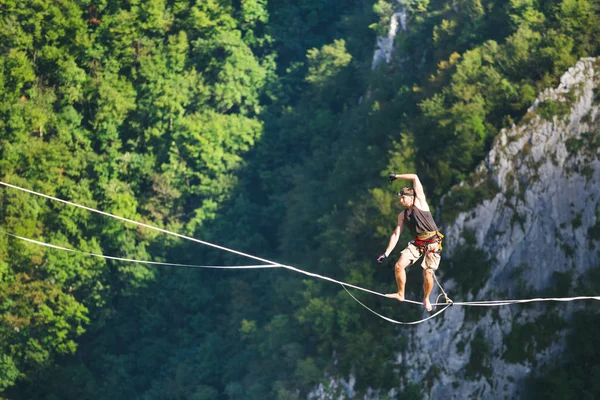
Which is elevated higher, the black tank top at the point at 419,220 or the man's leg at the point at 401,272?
the black tank top at the point at 419,220

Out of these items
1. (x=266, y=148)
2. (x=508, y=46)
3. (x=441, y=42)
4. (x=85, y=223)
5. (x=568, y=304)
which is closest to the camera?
(x=568, y=304)

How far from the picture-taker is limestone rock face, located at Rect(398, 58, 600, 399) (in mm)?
41250

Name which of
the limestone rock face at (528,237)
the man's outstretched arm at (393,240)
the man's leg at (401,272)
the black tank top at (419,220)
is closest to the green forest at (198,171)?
the limestone rock face at (528,237)

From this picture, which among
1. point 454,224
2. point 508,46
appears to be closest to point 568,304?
point 454,224

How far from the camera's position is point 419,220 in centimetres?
2303

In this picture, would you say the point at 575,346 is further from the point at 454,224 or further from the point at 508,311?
the point at 454,224

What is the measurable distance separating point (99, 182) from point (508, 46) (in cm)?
2321

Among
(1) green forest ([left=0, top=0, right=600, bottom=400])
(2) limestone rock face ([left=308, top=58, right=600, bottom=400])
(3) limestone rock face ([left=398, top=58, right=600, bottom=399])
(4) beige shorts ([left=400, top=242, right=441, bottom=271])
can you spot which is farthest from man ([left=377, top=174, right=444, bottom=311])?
(1) green forest ([left=0, top=0, right=600, bottom=400])

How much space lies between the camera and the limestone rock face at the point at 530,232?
4125cm

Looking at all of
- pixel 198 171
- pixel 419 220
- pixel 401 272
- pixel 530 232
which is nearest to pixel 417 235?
pixel 419 220

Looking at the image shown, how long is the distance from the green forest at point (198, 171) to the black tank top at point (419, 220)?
71.8 ft

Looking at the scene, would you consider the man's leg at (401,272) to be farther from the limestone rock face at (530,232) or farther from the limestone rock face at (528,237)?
the limestone rock face at (528,237)

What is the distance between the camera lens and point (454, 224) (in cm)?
4184

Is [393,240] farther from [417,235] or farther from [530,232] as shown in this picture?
[530,232]
